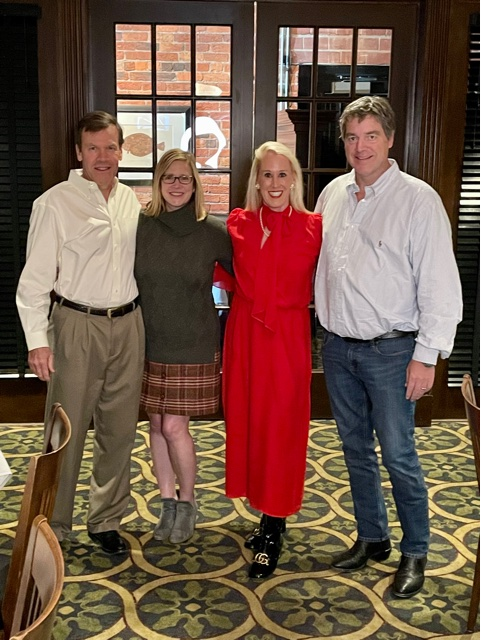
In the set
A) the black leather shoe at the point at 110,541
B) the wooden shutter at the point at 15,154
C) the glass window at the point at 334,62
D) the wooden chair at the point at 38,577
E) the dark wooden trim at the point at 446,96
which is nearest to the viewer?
the wooden chair at the point at 38,577

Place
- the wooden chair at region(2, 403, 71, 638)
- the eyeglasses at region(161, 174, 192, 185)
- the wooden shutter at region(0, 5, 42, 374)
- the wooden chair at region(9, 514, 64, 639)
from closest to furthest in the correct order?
the wooden chair at region(9, 514, 64, 639) < the wooden chair at region(2, 403, 71, 638) < the eyeglasses at region(161, 174, 192, 185) < the wooden shutter at region(0, 5, 42, 374)

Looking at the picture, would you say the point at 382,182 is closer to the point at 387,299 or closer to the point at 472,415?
the point at 387,299

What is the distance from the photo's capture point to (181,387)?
9.14 feet

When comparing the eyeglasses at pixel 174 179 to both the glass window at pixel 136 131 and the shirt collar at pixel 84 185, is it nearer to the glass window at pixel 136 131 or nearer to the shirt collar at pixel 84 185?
the shirt collar at pixel 84 185

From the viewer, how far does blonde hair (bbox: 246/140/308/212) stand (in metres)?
2.58

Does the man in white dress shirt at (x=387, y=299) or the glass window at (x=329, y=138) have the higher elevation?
the glass window at (x=329, y=138)

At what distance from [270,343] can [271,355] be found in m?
0.04

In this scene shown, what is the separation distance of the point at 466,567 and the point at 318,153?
2.45 metres

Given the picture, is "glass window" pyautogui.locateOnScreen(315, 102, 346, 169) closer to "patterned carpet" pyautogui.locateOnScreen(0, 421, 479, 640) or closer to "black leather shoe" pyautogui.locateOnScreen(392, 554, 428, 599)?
"patterned carpet" pyautogui.locateOnScreen(0, 421, 479, 640)

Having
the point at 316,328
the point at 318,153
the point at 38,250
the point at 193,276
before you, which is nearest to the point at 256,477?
the point at 193,276

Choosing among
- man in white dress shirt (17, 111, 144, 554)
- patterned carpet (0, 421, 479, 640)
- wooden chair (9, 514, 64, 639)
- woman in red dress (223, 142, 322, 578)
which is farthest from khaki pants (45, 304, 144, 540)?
wooden chair (9, 514, 64, 639)

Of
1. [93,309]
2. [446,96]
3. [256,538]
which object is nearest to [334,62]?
[446,96]

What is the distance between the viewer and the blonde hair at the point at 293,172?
258cm

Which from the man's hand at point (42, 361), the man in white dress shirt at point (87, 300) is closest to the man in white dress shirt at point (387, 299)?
the man in white dress shirt at point (87, 300)
